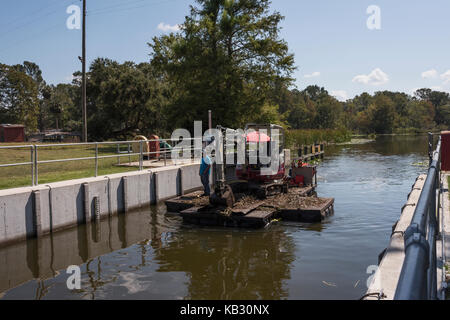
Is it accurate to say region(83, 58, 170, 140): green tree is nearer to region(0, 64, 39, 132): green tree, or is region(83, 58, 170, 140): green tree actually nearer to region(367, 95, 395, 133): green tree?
region(0, 64, 39, 132): green tree

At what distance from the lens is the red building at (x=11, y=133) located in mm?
51406

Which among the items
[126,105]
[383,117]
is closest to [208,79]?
[126,105]

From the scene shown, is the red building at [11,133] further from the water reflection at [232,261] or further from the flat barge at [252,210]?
the water reflection at [232,261]

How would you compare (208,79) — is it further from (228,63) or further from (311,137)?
(311,137)

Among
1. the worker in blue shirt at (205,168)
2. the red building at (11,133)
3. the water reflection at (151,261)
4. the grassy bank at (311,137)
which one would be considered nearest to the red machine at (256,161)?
the worker in blue shirt at (205,168)

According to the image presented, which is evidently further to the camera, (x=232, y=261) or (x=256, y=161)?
(x=256, y=161)

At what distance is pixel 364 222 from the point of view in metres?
13.8

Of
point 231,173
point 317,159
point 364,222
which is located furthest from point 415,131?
point 364,222

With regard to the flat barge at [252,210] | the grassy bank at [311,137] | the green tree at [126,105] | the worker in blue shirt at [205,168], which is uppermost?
the green tree at [126,105]

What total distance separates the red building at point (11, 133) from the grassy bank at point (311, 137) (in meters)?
34.2

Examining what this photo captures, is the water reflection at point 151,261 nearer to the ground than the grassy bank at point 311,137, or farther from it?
nearer to the ground

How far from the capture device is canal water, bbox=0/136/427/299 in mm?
8141

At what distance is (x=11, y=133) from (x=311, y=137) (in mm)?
37609

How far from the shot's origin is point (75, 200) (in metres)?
13.3
